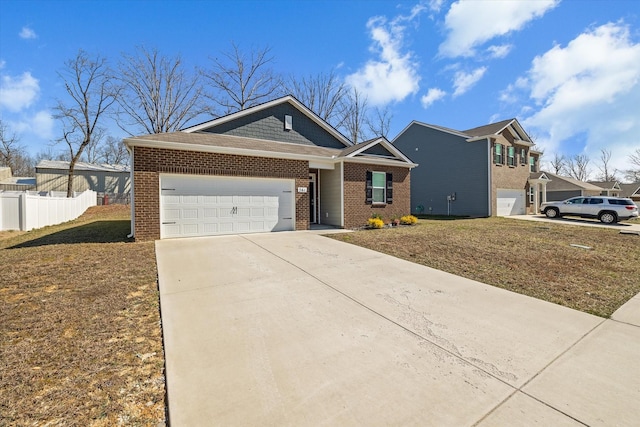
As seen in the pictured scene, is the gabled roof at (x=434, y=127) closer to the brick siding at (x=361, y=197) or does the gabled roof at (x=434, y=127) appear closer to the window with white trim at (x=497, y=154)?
the window with white trim at (x=497, y=154)

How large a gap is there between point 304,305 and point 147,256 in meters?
4.66

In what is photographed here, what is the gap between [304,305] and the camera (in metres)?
4.10

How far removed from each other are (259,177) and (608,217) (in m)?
20.2

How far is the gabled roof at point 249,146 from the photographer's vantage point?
881 centimetres

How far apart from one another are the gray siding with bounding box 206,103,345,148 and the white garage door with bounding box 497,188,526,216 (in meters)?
12.9

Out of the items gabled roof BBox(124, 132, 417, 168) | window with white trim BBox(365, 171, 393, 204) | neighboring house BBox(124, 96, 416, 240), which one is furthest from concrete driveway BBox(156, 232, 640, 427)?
window with white trim BBox(365, 171, 393, 204)

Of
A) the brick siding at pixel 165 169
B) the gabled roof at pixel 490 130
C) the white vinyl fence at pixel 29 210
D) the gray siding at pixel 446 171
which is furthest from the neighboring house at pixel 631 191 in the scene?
the white vinyl fence at pixel 29 210

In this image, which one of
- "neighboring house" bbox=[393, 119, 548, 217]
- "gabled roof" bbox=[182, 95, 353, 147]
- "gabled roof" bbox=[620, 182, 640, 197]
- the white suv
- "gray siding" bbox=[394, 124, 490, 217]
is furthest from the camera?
"gabled roof" bbox=[620, 182, 640, 197]

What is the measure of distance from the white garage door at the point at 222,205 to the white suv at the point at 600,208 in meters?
18.4

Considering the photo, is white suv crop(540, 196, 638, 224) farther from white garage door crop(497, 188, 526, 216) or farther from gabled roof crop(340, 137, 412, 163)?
gabled roof crop(340, 137, 412, 163)

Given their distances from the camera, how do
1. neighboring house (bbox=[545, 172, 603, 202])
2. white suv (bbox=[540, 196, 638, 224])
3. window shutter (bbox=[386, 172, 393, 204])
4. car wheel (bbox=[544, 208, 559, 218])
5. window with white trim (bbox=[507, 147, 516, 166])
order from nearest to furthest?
window shutter (bbox=[386, 172, 393, 204]) < white suv (bbox=[540, 196, 638, 224]) < car wheel (bbox=[544, 208, 559, 218]) < window with white trim (bbox=[507, 147, 516, 166]) < neighboring house (bbox=[545, 172, 603, 202])

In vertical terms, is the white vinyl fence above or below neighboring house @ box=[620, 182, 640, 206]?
below

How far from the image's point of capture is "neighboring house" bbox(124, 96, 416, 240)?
8727mm

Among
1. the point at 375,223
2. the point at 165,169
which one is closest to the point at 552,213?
the point at 375,223
